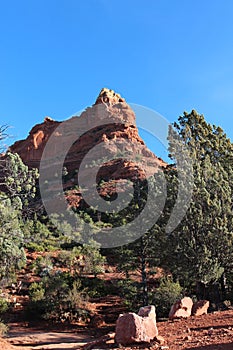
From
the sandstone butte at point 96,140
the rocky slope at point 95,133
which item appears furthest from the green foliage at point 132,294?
the rocky slope at point 95,133

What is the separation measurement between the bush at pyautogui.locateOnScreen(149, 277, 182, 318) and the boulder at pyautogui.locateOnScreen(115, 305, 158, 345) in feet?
25.9

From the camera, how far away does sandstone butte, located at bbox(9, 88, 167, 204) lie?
195ft

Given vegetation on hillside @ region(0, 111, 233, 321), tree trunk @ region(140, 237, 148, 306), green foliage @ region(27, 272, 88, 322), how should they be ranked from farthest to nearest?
green foliage @ region(27, 272, 88, 322), tree trunk @ region(140, 237, 148, 306), vegetation on hillside @ region(0, 111, 233, 321)

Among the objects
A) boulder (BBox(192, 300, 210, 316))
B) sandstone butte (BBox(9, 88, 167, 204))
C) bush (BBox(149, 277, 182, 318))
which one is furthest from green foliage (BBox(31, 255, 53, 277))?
sandstone butte (BBox(9, 88, 167, 204))

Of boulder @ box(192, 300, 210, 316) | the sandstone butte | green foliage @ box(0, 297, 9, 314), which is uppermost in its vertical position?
the sandstone butte

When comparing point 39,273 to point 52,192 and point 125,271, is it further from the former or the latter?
point 52,192

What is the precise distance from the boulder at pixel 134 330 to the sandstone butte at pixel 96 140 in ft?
158

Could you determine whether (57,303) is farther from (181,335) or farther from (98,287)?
(181,335)

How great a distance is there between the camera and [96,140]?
6812cm

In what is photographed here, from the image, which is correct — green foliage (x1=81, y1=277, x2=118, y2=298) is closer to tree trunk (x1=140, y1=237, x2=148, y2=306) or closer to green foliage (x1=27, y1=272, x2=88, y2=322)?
green foliage (x1=27, y1=272, x2=88, y2=322)

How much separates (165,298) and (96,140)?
5505 centimetres

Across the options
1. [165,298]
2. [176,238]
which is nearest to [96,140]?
[165,298]

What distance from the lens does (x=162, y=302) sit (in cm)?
1483

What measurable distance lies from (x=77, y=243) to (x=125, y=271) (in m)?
16.5
